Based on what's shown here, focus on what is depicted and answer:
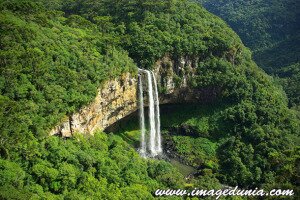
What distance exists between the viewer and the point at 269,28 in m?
90.9

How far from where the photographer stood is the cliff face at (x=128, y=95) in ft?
109

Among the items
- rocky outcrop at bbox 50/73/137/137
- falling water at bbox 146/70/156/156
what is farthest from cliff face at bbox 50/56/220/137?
falling water at bbox 146/70/156/156

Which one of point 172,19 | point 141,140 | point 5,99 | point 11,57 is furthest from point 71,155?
point 172,19

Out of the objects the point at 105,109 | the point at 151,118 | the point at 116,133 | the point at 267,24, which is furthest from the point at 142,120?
the point at 267,24

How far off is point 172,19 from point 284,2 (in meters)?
59.3

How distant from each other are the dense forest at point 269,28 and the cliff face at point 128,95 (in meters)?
33.9

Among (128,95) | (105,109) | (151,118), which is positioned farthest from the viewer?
(151,118)

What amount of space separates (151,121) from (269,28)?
58.2m

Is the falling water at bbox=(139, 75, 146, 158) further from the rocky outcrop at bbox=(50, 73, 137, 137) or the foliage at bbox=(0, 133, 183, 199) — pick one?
the foliage at bbox=(0, 133, 183, 199)

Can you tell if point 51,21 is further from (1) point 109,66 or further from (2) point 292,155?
(2) point 292,155

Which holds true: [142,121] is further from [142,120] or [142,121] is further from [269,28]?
[269,28]

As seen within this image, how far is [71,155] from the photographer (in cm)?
2923

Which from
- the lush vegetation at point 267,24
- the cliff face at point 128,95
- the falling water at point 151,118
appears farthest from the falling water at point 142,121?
the lush vegetation at point 267,24

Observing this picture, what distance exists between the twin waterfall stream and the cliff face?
0.84 m
